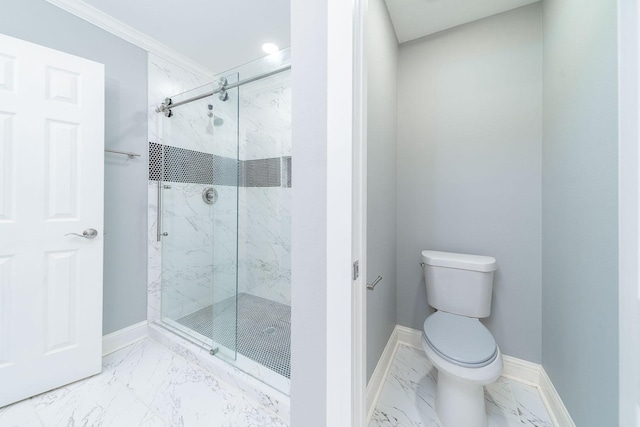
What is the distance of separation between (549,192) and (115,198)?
2886 mm

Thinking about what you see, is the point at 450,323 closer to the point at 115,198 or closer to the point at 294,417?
the point at 294,417

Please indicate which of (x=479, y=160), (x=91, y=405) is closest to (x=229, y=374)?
(x=91, y=405)

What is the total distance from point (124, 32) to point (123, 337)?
228 cm

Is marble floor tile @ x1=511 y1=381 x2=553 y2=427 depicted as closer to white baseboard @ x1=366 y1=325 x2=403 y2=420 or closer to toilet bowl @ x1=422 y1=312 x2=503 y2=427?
toilet bowl @ x1=422 y1=312 x2=503 y2=427

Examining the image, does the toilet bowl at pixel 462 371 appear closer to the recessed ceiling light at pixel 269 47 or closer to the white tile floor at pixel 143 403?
the white tile floor at pixel 143 403

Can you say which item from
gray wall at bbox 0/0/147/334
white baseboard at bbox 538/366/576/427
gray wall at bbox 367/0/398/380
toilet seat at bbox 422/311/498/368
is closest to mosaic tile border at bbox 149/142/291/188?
gray wall at bbox 0/0/147/334

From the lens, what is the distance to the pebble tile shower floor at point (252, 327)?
1559 mm

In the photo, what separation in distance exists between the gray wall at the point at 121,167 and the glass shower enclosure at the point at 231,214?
156 millimetres

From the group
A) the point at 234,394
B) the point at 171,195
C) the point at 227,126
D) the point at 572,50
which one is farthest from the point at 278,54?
the point at 234,394

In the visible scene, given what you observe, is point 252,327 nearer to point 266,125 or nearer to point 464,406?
point 464,406

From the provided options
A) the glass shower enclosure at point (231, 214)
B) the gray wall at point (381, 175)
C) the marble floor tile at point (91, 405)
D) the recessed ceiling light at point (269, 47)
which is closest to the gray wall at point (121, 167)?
the glass shower enclosure at point (231, 214)

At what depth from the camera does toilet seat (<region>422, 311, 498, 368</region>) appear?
3.63 feet

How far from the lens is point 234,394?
1375 millimetres

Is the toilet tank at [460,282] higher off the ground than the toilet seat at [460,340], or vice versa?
the toilet tank at [460,282]
